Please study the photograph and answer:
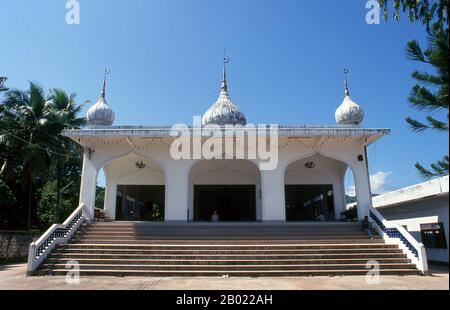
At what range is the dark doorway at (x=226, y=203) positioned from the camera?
17.3 metres

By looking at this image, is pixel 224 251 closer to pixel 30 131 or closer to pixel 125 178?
pixel 125 178

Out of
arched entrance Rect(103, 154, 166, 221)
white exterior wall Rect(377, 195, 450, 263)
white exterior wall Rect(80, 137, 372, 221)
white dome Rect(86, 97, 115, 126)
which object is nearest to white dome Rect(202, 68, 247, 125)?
white exterior wall Rect(80, 137, 372, 221)

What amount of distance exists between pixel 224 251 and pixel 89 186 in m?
6.00

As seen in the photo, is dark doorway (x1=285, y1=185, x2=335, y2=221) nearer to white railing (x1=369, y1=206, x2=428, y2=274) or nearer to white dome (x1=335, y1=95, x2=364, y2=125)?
white dome (x1=335, y1=95, x2=364, y2=125)

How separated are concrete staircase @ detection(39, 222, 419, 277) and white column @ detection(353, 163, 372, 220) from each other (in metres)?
0.93

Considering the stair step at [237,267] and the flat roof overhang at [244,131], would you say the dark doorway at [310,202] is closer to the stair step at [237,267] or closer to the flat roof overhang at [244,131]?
the flat roof overhang at [244,131]

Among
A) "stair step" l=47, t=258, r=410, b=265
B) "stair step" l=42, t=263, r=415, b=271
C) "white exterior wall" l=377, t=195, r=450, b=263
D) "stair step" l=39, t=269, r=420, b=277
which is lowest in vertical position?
"stair step" l=39, t=269, r=420, b=277

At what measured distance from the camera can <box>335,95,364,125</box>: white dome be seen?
14414 mm

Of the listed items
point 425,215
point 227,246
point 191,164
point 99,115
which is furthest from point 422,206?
point 99,115

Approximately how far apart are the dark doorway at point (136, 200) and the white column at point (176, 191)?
454cm

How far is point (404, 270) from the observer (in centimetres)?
876

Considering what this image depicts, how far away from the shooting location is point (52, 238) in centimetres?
991
